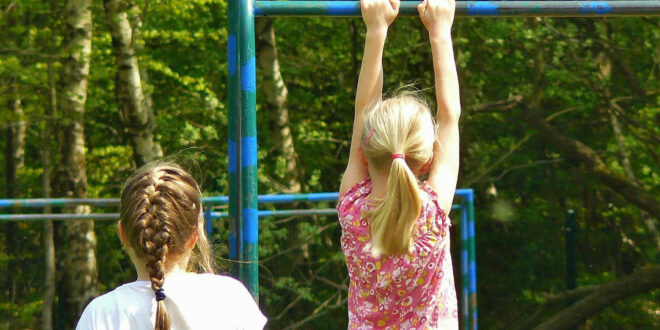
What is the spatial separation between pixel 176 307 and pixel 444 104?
753 mm

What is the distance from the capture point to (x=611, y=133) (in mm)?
9133

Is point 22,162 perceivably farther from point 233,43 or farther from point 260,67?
point 233,43

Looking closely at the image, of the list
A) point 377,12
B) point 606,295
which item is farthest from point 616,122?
point 377,12

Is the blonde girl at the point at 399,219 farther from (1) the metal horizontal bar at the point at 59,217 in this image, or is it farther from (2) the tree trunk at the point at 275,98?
(2) the tree trunk at the point at 275,98

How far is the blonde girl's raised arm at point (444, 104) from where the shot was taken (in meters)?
2.06

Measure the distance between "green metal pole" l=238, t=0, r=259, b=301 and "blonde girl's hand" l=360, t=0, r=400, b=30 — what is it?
0.43 metres

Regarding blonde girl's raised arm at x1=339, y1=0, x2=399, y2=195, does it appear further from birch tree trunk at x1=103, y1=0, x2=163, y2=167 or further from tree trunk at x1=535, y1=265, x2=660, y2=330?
birch tree trunk at x1=103, y1=0, x2=163, y2=167

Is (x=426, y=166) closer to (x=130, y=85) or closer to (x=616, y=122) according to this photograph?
(x=130, y=85)

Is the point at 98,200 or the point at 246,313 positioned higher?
the point at 98,200

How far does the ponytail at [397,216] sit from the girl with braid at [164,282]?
0.28 metres

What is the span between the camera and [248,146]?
8.43ft

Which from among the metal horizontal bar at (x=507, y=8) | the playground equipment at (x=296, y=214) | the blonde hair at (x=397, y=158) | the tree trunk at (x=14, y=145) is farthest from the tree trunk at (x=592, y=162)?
the blonde hair at (x=397, y=158)

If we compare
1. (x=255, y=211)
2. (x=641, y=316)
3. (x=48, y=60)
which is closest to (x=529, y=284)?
(x=641, y=316)

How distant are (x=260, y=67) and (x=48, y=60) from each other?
6.62 ft
